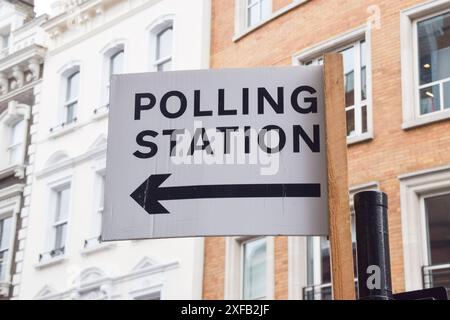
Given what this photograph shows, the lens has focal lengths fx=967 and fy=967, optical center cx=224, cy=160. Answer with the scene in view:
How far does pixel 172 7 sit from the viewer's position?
23.9 metres

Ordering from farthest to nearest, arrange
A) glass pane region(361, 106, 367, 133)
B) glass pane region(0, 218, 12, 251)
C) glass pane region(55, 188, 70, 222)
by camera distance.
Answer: glass pane region(0, 218, 12, 251)
glass pane region(55, 188, 70, 222)
glass pane region(361, 106, 367, 133)

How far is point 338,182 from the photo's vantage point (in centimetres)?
412

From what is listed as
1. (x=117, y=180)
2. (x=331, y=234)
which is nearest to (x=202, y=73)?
(x=117, y=180)

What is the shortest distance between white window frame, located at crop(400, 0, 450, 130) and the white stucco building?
565 cm

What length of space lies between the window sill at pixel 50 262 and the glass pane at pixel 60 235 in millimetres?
516

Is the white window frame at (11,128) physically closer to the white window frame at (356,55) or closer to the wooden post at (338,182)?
the white window frame at (356,55)

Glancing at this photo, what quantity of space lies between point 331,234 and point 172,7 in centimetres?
2038

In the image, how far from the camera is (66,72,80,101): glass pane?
26.6 m

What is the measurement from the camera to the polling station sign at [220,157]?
14.3ft

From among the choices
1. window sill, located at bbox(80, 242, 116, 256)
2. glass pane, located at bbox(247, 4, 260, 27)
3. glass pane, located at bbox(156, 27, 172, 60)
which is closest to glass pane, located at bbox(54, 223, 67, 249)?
window sill, located at bbox(80, 242, 116, 256)

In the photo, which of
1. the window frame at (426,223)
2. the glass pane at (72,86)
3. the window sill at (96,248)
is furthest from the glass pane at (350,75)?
the glass pane at (72,86)

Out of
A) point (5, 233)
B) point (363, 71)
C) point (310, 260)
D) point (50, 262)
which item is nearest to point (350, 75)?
point (363, 71)

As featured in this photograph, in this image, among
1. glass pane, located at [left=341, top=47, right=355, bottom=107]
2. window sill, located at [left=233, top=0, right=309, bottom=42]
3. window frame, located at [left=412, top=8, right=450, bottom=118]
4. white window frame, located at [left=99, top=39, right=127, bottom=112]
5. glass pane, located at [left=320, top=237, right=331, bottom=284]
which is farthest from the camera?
white window frame, located at [left=99, top=39, right=127, bottom=112]

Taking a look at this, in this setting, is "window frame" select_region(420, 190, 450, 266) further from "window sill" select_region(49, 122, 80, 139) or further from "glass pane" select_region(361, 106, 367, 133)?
"window sill" select_region(49, 122, 80, 139)
